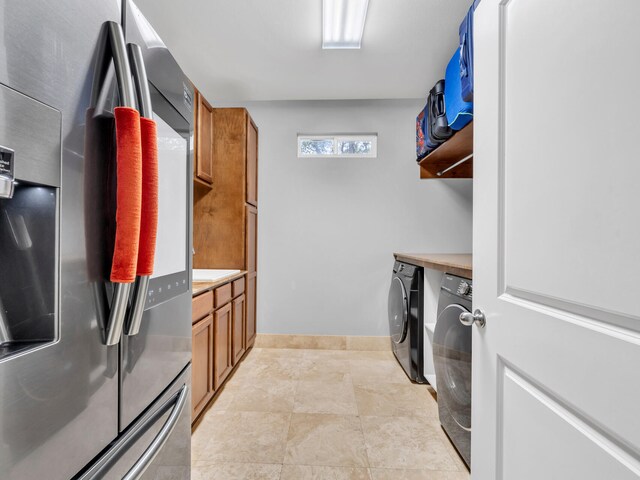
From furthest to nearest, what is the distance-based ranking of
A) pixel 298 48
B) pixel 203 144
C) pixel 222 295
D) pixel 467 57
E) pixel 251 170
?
pixel 251 170
pixel 203 144
pixel 298 48
pixel 222 295
pixel 467 57

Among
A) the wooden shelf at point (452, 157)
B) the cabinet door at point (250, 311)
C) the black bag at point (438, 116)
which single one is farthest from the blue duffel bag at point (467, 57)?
the cabinet door at point (250, 311)

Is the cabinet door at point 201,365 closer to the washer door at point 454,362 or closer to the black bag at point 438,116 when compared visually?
the washer door at point 454,362

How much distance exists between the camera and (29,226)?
0.49 metres

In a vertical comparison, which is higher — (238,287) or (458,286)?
(458,286)

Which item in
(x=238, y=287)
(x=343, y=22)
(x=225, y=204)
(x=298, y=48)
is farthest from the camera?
(x=225, y=204)

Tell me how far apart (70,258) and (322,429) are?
1.78m

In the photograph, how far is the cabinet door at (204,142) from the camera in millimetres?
2414

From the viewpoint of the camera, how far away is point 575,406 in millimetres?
624

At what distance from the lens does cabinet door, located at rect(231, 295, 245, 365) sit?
257 cm

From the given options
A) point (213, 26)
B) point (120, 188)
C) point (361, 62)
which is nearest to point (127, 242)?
point (120, 188)

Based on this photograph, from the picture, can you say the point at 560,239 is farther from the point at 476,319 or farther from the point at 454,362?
the point at 454,362

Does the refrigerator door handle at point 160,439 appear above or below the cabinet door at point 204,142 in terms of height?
below

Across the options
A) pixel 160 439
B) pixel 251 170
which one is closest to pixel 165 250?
pixel 160 439

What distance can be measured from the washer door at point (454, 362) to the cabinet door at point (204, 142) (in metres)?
2.03
